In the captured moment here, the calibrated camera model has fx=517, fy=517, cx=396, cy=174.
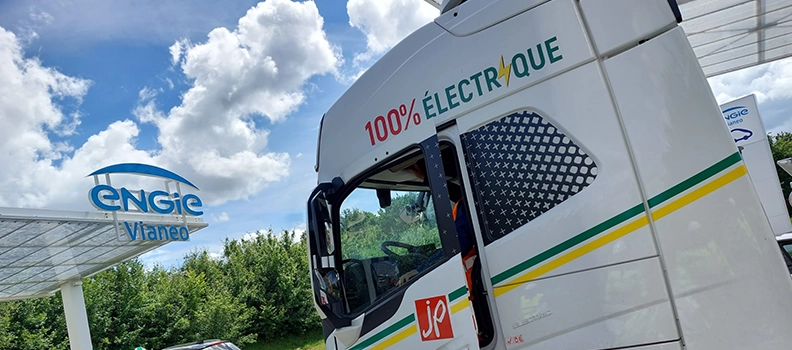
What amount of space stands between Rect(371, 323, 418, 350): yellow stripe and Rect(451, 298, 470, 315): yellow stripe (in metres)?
0.28

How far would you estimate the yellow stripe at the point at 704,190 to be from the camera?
6.94ft

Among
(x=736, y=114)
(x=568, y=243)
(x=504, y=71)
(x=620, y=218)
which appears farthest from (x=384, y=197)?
(x=736, y=114)

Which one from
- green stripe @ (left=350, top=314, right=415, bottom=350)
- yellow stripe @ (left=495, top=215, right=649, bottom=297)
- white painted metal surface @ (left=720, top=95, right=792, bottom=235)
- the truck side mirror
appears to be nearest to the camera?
yellow stripe @ (left=495, top=215, right=649, bottom=297)

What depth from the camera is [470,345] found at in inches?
103

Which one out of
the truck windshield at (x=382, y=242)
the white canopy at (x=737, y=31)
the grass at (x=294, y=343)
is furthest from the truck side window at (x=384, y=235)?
the grass at (x=294, y=343)

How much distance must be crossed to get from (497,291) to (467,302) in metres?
0.16

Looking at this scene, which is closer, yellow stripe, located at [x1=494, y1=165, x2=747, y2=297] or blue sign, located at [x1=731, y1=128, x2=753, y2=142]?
yellow stripe, located at [x1=494, y1=165, x2=747, y2=297]

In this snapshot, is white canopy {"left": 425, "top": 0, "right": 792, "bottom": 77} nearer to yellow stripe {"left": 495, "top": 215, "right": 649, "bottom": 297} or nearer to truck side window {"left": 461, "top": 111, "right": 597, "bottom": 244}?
truck side window {"left": 461, "top": 111, "right": 597, "bottom": 244}

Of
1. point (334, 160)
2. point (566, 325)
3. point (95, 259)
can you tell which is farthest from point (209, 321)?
point (566, 325)

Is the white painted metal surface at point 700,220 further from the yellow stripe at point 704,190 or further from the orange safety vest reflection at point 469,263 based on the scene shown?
the orange safety vest reflection at point 469,263

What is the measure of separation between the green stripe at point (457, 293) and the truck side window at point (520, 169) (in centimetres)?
28

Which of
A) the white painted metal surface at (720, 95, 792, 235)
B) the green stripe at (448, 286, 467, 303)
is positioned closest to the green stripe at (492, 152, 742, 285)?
the green stripe at (448, 286, 467, 303)

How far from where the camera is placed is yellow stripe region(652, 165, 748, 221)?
2.12 metres

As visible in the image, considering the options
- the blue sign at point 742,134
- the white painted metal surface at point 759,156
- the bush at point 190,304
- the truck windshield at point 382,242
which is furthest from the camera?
the bush at point 190,304
